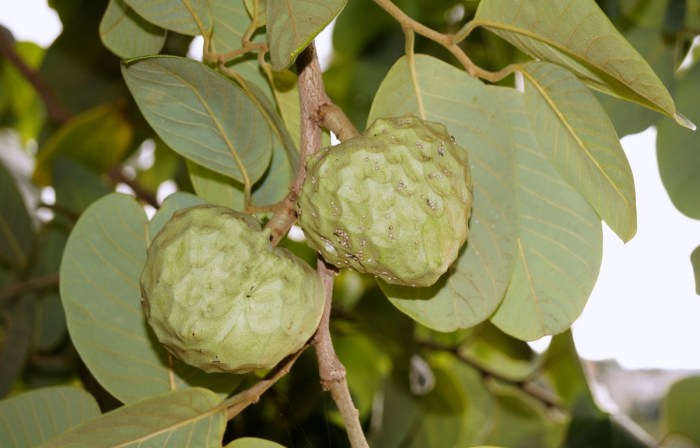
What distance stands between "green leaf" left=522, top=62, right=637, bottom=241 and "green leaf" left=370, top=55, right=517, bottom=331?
59 mm

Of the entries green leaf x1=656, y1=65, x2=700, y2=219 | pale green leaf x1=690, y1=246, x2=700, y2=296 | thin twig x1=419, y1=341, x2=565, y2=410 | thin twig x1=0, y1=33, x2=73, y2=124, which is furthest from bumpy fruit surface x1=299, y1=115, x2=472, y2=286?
thin twig x1=0, y1=33, x2=73, y2=124

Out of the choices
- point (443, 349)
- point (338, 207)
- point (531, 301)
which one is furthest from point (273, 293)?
point (443, 349)

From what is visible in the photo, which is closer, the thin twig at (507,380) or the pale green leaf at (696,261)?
the pale green leaf at (696,261)

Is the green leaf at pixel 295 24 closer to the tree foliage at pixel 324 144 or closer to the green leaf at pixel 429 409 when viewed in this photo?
the tree foliage at pixel 324 144

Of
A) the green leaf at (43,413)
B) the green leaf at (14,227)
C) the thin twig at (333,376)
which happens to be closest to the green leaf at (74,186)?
the green leaf at (14,227)

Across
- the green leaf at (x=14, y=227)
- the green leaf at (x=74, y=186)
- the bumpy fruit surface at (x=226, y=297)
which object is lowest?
the green leaf at (x=14, y=227)

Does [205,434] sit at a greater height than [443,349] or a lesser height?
greater

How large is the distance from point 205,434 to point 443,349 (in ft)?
3.72

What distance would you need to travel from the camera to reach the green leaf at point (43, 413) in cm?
104

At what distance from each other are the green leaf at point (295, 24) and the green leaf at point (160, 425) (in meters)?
0.39

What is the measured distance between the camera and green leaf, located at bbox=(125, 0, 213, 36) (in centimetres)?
101

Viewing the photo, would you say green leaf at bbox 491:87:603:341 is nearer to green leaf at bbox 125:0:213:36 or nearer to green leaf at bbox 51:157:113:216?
green leaf at bbox 125:0:213:36

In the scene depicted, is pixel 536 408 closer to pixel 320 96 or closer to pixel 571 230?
pixel 571 230

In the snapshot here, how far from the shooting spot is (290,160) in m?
1.02
